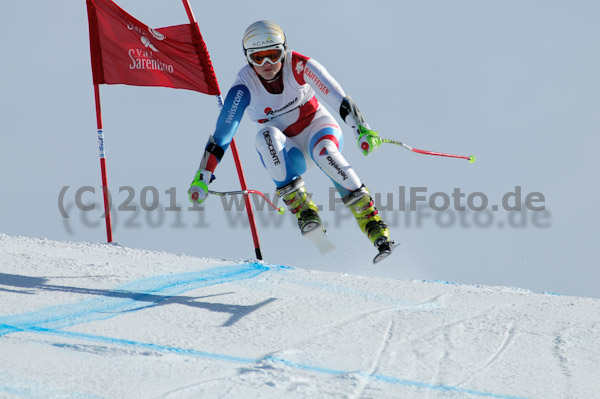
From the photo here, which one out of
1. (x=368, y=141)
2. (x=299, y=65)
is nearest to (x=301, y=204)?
(x=368, y=141)

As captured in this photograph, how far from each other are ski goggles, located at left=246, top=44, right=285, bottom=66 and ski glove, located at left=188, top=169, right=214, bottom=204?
1016mm

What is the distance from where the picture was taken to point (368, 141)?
491 centimetres

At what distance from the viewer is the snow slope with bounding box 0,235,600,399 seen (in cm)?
338

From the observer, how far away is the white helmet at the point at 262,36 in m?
5.00

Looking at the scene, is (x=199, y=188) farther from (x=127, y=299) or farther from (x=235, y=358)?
(x=235, y=358)

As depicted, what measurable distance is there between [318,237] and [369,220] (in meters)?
0.45

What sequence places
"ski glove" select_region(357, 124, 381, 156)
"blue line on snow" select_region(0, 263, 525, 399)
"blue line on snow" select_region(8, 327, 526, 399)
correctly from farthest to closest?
"ski glove" select_region(357, 124, 381, 156), "blue line on snow" select_region(0, 263, 525, 399), "blue line on snow" select_region(8, 327, 526, 399)

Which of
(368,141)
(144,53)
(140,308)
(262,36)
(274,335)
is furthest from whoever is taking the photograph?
(144,53)

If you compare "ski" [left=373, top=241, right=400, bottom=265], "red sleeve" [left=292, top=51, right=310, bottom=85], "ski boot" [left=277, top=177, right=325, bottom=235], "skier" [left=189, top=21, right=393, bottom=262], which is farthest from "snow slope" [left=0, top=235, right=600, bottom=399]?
"red sleeve" [left=292, top=51, right=310, bottom=85]

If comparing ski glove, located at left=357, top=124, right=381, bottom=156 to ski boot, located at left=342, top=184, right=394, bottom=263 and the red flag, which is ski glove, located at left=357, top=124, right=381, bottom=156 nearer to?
ski boot, located at left=342, top=184, right=394, bottom=263

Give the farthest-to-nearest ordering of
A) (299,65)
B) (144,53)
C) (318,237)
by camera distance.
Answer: (144,53), (318,237), (299,65)

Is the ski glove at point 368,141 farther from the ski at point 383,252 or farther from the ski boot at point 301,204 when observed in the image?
the ski at point 383,252

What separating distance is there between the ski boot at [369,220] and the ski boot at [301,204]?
0.29 metres

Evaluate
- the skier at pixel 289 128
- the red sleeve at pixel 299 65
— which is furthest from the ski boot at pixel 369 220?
the red sleeve at pixel 299 65
